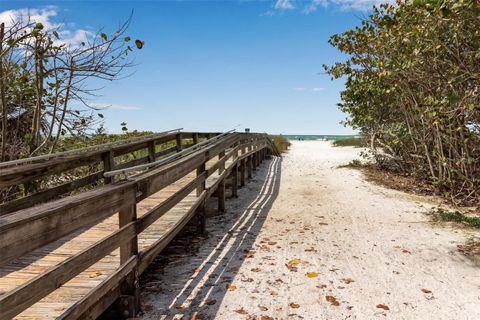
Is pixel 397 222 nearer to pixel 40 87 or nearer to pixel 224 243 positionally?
pixel 224 243

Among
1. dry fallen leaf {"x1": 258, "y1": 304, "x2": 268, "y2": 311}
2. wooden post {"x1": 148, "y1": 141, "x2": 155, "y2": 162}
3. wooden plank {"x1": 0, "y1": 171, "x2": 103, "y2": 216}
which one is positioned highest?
wooden post {"x1": 148, "y1": 141, "x2": 155, "y2": 162}

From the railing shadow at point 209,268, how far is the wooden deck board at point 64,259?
558 millimetres

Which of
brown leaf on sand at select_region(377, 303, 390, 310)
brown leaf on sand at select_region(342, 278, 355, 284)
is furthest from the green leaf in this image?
brown leaf on sand at select_region(377, 303, 390, 310)

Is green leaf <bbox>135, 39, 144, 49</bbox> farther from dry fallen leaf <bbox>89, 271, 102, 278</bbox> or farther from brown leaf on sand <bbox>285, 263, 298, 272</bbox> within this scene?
brown leaf on sand <bbox>285, 263, 298, 272</bbox>

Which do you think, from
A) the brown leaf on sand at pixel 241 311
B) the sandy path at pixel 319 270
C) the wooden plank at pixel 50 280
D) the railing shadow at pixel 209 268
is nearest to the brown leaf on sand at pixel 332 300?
the sandy path at pixel 319 270

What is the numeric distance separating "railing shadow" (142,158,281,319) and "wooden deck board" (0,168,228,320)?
1.83ft

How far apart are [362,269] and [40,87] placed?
5.76m

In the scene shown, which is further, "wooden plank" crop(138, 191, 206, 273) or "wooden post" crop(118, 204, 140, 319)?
"wooden plank" crop(138, 191, 206, 273)

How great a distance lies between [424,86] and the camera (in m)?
8.79

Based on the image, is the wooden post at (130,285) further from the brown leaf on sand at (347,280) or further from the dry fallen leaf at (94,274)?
the brown leaf on sand at (347,280)

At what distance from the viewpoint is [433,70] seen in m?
7.72

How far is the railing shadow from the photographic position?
3967 mm

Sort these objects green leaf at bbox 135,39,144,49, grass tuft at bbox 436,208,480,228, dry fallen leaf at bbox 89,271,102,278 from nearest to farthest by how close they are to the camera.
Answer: dry fallen leaf at bbox 89,271,102,278 → green leaf at bbox 135,39,144,49 → grass tuft at bbox 436,208,480,228

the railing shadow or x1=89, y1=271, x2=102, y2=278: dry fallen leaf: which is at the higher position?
x1=89, y1=271, x2=102, y2=278: dry fallen leaf
